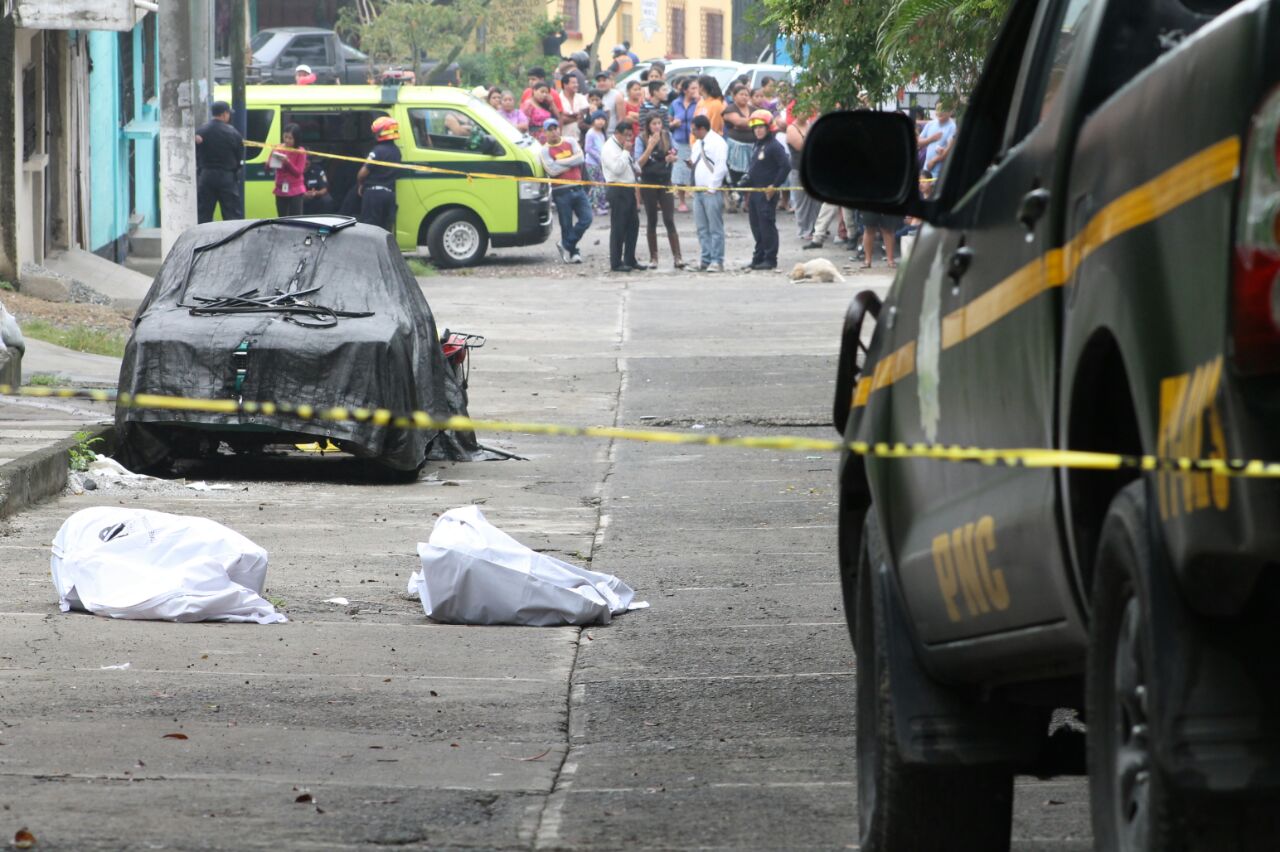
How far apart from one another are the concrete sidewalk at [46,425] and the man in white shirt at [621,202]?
984 centimetres

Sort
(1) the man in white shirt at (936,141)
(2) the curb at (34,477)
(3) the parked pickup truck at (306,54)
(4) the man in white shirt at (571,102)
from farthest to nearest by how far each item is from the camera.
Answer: (3) the parked pickup truck at (306,54)
(4) the man in white shirt at (571,102)
(1) the man in white shirt at (936,141)
(2) the curb at (34,477)

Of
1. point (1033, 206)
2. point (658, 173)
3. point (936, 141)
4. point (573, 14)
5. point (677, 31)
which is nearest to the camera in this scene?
point (1033, 206)

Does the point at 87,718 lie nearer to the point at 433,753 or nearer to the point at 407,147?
the point at 433,753

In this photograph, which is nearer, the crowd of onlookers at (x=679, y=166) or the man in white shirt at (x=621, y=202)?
the man in white shirt at (x=621, y=202)

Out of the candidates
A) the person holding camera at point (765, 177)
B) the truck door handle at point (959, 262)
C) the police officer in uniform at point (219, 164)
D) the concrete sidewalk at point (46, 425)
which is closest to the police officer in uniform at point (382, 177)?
the police officer in uniform at point (219, 164)

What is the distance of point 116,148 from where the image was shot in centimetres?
2522

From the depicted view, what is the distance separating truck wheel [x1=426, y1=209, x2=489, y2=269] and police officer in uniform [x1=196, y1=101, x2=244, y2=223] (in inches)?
110

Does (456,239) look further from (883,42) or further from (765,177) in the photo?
(883,42)

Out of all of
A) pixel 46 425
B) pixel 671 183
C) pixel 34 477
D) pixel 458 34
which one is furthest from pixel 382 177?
pixel 458 34

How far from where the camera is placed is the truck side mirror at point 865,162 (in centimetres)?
401

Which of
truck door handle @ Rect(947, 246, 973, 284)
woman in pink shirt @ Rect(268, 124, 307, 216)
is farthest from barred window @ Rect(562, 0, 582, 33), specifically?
truck door handle @ Rect(947, 246, 973, 284)

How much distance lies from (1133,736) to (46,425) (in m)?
10.6

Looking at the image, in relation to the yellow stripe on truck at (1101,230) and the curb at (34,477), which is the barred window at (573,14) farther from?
the yellow stripe on truck at (1101,230)

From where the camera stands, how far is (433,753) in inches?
232
